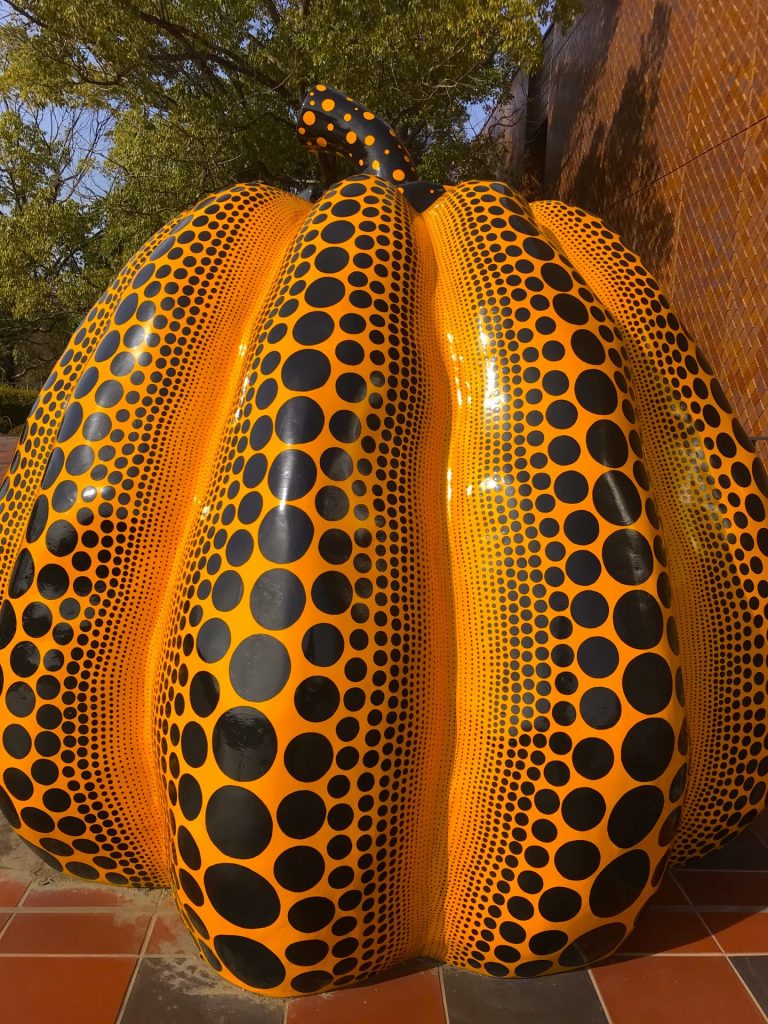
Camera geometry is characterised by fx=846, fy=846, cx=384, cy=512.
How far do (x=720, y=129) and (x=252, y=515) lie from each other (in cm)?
893

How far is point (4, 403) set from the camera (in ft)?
81.5

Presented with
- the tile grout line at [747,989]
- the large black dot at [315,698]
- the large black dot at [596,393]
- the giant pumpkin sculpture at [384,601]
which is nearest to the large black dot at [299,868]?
the giant pumpkin sculpture at [384,601]

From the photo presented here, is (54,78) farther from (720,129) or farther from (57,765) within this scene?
(57,765)

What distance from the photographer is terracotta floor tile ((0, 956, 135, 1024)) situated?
213 cm

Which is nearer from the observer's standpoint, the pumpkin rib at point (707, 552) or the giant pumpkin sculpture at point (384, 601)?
the giant pumpkin sculpture at point (384, 601)

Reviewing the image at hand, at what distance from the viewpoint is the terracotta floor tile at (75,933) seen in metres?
2.39

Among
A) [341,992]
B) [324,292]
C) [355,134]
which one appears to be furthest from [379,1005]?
[355,134]

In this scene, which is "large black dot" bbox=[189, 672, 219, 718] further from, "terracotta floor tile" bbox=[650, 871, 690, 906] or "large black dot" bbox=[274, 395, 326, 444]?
"terracotta floor tile" bbox=[650, 871, 690, 906]

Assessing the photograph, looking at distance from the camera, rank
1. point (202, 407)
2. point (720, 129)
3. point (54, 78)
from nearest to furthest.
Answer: point (202, 407), point (720, 129), point (54, 78)

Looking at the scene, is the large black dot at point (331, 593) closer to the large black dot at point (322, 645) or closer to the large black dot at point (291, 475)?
the large black dot at point (322, 645)

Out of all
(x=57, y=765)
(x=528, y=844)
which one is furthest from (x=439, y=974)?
(x=57, y=765)

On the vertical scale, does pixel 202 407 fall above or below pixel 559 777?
above

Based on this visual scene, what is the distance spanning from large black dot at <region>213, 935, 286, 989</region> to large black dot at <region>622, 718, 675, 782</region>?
40.1 inches

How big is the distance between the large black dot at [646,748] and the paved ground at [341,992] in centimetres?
64
